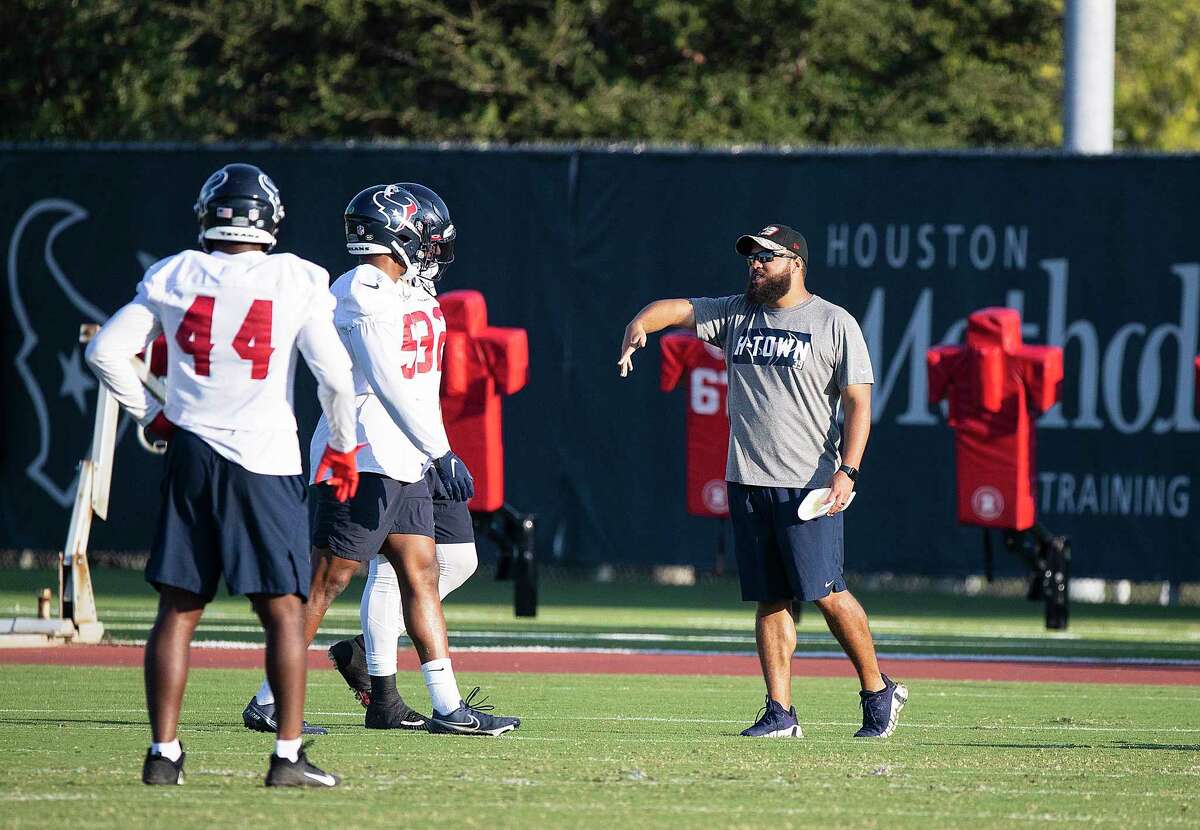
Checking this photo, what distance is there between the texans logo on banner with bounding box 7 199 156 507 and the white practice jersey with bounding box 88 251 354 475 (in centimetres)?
1126

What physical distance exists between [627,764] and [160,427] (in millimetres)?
2061

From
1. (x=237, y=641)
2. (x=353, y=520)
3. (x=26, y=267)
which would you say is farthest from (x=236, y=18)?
(x=353, y=520)

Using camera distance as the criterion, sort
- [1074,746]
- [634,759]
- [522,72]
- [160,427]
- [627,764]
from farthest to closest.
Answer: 1. [522,72]
2. [1074,746]
3. [634,759]
4. [627,764]
5. [160,427]

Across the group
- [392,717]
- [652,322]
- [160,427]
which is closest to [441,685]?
[392,717]

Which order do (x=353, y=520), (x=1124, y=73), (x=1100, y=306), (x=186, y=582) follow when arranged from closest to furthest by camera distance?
(x=186, y=582) → (x=353, y=520) → (x=1100, y=306) → (x=1124, y=73)

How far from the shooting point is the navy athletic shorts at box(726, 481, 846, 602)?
26.6 feet

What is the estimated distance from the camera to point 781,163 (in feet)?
54.6

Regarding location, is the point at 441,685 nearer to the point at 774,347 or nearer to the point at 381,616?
the point at 381,616

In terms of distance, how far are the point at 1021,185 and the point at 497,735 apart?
9.55 meters

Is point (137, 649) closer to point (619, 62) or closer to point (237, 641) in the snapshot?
point (237, 641)

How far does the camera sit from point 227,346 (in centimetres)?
637

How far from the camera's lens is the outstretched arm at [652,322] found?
26.7 ft

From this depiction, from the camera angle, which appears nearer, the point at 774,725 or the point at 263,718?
the point at 263,718

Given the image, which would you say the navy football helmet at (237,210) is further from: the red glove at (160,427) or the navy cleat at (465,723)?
the navy cleat at (465,723)
